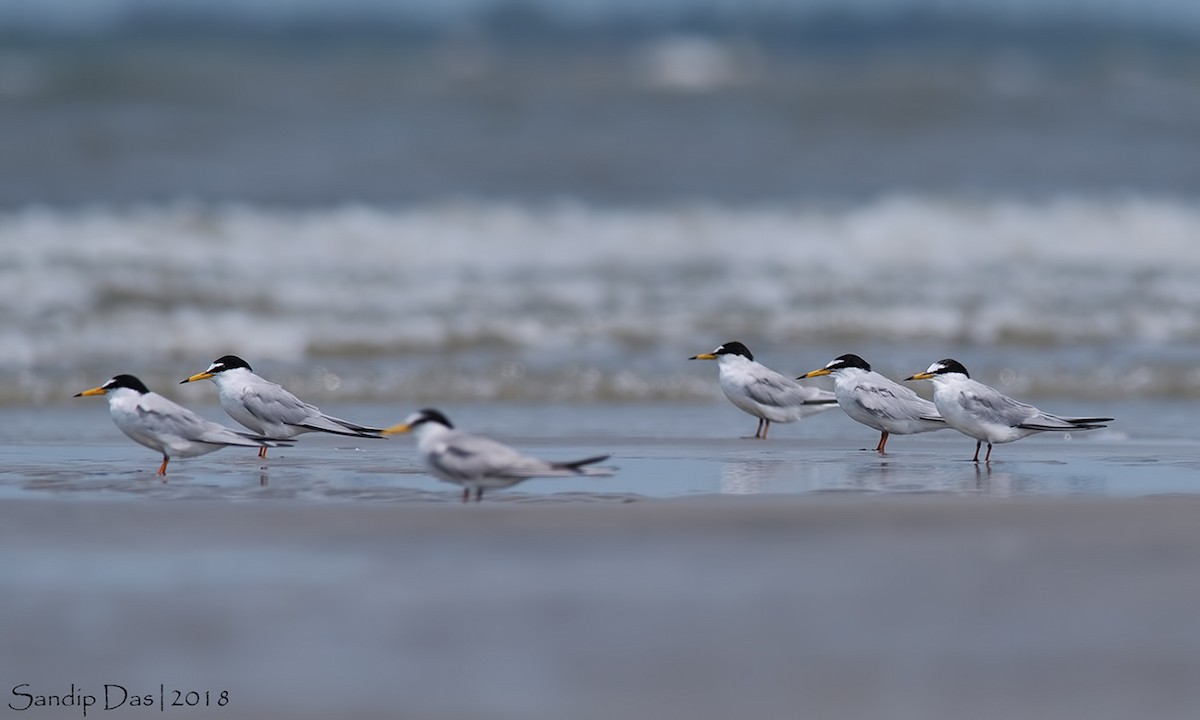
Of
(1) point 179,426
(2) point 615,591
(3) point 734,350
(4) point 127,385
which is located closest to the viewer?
(2) point 615,591

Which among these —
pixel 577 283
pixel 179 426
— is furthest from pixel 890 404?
pixel 577 283

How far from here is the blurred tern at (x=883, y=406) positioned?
21.5 ft

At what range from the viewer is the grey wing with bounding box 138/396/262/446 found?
5.79 m

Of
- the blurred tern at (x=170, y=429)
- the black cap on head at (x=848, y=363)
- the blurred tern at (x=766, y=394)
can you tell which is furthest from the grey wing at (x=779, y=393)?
the blurred tern at (x=170, y=429)

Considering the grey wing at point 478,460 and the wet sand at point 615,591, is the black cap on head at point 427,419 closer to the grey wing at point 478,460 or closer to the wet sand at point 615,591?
the grey wing at point 478,460

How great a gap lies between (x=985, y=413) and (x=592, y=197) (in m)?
10.5

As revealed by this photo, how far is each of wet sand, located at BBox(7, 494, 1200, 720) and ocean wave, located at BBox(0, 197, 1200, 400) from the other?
163 inches

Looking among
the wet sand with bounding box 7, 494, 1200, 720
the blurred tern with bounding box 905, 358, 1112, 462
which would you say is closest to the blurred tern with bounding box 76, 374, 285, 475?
the wet sand with bounding box 7, 494, 1200, 720

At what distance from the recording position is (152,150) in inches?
693

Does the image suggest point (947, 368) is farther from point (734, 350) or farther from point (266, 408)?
point (266, 408)

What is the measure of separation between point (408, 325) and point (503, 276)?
2.23 meters

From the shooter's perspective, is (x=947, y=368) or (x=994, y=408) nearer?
(x=994, y=408)

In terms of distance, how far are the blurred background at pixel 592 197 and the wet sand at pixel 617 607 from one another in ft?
13.2

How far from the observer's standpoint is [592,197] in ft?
53.7
